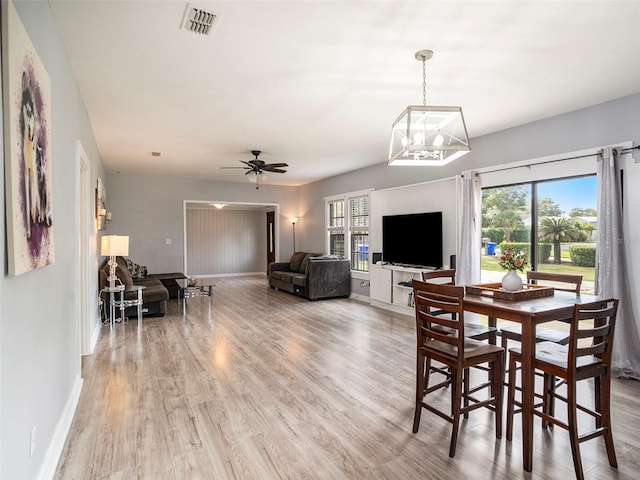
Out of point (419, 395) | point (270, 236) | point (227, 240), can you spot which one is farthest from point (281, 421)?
point (227, 240)

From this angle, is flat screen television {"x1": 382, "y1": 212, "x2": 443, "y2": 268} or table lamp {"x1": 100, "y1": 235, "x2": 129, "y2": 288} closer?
table lamp {"x1": 100, "y1": 235, "x2": 129, "y2": 288}

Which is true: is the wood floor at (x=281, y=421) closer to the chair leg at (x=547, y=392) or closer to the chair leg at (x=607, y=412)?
the chair leg at (x=607, y=412)

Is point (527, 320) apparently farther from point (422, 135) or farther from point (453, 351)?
point (422, 135)

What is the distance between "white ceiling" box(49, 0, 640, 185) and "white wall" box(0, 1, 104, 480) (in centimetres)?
36

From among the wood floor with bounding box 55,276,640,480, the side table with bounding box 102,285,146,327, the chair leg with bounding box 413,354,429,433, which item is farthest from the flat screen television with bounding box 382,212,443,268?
the side table with bounding box 102,285,146,327

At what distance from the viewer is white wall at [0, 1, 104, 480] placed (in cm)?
146

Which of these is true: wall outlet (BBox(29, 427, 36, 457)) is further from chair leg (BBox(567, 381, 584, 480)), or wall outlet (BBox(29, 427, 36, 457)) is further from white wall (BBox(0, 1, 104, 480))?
chair leg (BBox(567, 381, 584, 480))

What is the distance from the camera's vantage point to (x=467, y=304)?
8.32 ft

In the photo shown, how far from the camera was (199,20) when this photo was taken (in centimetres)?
231

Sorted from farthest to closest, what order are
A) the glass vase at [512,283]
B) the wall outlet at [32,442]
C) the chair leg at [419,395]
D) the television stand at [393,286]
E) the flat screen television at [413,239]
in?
the television stand at [393,286] < the flat screen television at [413,239] < the glass vase at [512,283] < the chair leg at [419,395] < the wall outlet at [32,442]

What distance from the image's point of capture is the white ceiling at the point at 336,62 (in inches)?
88.6

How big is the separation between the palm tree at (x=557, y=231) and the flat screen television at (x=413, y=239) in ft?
4.90

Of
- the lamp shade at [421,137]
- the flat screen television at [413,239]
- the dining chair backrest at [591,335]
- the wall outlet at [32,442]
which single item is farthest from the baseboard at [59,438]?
the flat screen television at [413,239]

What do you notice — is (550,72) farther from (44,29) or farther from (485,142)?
(44,29)
